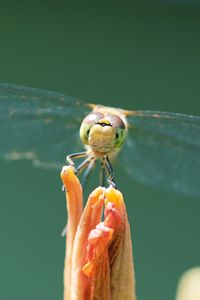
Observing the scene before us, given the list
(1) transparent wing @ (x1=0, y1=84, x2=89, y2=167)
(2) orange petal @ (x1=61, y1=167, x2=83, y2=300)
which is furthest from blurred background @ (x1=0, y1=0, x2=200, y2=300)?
(2) orange petal @ (x1=61, y1=167, x2=83, y2=300)

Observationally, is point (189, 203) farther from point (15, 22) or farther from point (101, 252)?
point (101, 252)

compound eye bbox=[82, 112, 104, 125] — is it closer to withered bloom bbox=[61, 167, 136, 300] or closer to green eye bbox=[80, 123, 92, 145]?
green eye bbox=[80, 123, 92, 145]

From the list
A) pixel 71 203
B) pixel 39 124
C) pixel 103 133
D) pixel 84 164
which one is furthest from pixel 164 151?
pixel 71 203

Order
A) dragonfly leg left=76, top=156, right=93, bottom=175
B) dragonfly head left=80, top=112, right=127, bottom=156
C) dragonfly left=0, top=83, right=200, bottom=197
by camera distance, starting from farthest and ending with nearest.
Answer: dragonfly left=0, top=83, right=200, bottom=197 < dragonfly leg left=76, top=156, right=93, bottom=175 < dragonfly head left=80, top=112, right=127, bottom=156

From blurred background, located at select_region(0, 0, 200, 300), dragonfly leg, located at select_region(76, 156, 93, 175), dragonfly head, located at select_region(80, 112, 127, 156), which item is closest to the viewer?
dragonfly head, located at select_region(80, 112, 127, 156)

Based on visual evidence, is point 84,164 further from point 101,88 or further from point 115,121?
point 101,88
